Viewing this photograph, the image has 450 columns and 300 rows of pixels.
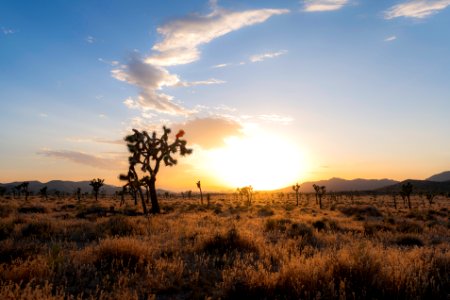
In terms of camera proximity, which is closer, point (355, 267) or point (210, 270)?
point (355, 267)

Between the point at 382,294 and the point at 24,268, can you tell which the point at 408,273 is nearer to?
the point at 382,294

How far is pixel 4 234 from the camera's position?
12.1 meters

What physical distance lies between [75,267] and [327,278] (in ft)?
16.5

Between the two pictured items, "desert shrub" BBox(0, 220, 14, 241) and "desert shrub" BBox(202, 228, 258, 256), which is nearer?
"desert shrub" BBox(202, 228, 258, 256)

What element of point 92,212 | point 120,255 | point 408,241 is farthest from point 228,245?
point 92,212

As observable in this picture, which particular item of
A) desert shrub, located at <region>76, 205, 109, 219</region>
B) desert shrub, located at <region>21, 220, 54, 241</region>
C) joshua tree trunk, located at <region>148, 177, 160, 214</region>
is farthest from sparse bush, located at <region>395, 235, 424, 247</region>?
joshua tree trunk, located at <region>148, 177, 160, 214</region>

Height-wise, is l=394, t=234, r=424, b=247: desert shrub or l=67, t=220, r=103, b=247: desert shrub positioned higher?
l=67, t=220, r=103, b=247: desert shrub

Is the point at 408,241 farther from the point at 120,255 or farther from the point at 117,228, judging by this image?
the point at 117,228

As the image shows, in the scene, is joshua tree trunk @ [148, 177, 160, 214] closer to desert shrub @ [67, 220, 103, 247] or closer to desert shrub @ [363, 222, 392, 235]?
desert shrub @ [67, 220, 103, 247]

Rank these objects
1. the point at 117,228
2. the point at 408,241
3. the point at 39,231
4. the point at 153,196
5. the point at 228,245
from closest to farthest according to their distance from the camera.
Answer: the point at 228,245 < the point at 39,231 < the point at 408,241 < the point at 117,228 < the point at 153,196

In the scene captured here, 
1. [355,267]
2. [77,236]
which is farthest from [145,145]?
[355,267]

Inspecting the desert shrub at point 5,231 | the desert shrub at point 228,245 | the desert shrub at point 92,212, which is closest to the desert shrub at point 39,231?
the desert shrub at point 5,231

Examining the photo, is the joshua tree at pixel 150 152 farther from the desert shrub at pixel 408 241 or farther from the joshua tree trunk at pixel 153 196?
the desert shrub at pixel 408 241

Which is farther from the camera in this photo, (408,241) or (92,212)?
(92,212)
